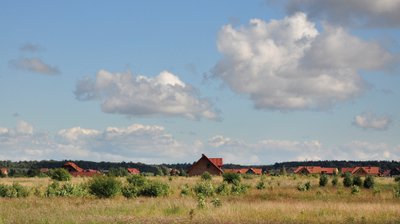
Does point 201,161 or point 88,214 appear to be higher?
point 201,161

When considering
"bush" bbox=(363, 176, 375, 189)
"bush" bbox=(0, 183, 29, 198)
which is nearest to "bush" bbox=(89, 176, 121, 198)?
"bush" bbox=(0, 183, 29, 198)

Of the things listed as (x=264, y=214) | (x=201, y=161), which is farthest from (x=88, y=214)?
(x=201, y=161)

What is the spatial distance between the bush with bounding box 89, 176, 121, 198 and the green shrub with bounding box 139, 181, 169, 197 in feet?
7.60

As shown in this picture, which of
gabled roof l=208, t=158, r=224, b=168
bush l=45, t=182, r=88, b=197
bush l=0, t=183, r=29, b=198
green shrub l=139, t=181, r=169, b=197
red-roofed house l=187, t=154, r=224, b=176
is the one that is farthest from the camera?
gabled roof l=208, t=158, r=224, b=168

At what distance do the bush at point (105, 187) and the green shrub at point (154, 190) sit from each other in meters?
2.32

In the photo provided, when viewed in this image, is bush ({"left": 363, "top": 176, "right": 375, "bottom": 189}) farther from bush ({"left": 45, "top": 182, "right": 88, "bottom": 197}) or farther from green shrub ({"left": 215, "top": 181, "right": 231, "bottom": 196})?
bush ({"left": 45, "top": 182, "right": 88, "bottom": 197})

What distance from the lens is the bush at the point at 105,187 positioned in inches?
1415

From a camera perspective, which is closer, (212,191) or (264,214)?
(264,214)

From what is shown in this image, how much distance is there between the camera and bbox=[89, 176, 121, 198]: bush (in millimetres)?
35938

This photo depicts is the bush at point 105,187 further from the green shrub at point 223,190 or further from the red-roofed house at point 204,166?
the red-roofed house at point 204,166

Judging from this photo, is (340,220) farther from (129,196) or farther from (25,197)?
(25,197)

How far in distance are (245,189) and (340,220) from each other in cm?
2209

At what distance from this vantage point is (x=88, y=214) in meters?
23.7

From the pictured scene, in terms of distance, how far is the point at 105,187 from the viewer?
118 ft
